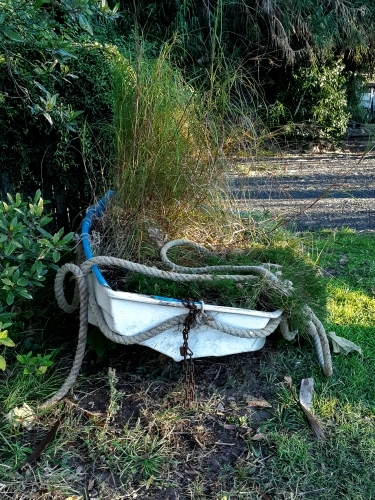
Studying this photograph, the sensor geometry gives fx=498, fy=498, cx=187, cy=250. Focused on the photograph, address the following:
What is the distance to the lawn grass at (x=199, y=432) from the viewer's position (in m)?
2.03

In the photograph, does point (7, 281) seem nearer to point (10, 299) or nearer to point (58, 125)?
point (10, 299)

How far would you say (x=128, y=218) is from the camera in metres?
3.00

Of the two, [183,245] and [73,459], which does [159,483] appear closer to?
[73,459]

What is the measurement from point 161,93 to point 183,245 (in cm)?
96

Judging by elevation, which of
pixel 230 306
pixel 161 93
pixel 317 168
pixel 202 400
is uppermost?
pixel 161 93

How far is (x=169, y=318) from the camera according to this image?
232 centimetres

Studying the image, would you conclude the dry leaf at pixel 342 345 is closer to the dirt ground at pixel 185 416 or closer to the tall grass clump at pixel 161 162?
the dirt ground at pixel 185 416

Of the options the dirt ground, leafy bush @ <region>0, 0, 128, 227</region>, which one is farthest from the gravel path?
leafy bush @ <region>0, 0, 128, 227</region>

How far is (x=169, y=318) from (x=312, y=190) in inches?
246

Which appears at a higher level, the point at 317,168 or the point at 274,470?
the point at 274,470

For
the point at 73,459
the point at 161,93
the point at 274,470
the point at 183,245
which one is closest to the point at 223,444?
the point at 274,470

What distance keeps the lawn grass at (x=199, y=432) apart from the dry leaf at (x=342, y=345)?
0.13ft

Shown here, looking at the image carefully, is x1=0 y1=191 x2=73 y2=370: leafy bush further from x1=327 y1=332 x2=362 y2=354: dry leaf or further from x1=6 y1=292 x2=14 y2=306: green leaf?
x1=327 y1=332 x2=362 y2=354: dry leaf

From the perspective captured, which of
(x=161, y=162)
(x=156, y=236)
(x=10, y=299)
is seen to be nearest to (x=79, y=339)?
(x=10, y=299)
